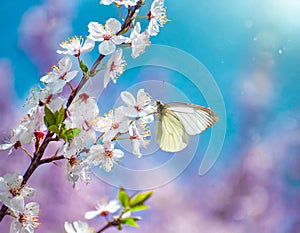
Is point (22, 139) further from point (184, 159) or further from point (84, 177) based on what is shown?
point (184, 159)

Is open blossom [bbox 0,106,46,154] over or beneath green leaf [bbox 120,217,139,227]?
over

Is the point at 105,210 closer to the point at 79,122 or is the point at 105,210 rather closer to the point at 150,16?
the point at 79,122

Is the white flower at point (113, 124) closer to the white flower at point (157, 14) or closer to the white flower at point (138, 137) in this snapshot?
the white flower at point (138, 137)

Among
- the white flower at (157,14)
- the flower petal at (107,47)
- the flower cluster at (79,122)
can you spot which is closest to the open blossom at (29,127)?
the flower cluster at (79,122)

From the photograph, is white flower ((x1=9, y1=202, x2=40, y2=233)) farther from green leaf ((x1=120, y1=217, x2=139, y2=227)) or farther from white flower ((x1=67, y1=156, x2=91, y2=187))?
green leaf ((x1=120, y1=217, x2=139, y2=227))

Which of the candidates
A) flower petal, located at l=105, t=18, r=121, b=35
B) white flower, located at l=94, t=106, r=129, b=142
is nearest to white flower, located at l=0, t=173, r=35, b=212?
white flower, located at l=94, t=106, r=129, b=142

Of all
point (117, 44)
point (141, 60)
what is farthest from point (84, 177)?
point (141, 60)

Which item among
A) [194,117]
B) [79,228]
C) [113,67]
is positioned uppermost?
[194,117]

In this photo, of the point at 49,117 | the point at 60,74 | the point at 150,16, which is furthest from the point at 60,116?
the point at 150,16
